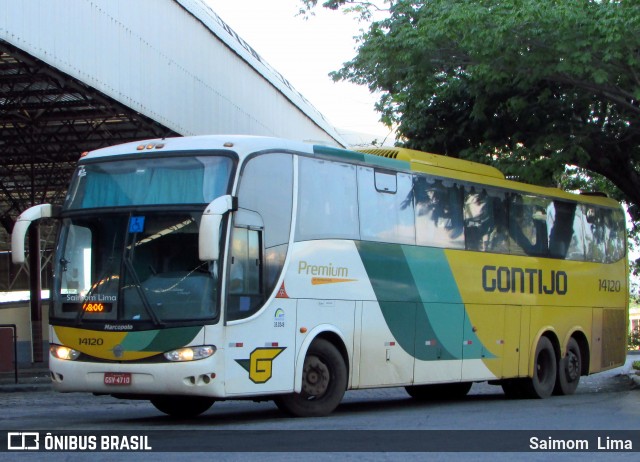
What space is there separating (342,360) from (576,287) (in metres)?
7.75

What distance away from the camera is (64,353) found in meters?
12.0

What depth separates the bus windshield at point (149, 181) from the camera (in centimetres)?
1178

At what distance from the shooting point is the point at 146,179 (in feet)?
39.9

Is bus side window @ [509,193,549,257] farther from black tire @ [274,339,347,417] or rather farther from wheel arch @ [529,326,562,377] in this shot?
black tire @ [274,339,347,417]

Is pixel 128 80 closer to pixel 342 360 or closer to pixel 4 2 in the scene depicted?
pixel 4 2

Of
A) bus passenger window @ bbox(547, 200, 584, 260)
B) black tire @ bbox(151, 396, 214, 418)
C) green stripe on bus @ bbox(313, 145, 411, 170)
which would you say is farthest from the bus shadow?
green stripe on bus @ bbox(313, 145, 411, 170)

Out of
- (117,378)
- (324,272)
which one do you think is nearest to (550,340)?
(324,272)

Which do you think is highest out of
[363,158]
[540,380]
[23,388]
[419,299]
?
[363,158]

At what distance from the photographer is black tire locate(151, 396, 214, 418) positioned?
13.2 metres

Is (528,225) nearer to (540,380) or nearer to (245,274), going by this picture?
(540,380)

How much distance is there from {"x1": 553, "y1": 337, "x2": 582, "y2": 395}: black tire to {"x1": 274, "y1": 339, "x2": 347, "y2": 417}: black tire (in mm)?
7179

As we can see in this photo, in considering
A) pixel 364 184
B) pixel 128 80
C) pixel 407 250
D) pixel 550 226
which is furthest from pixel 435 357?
pixel 128 80

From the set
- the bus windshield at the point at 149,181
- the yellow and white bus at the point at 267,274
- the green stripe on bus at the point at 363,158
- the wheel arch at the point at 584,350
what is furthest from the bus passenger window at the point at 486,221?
the bus windshield at the point at 149,181

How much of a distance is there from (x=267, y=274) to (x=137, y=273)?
150cm
